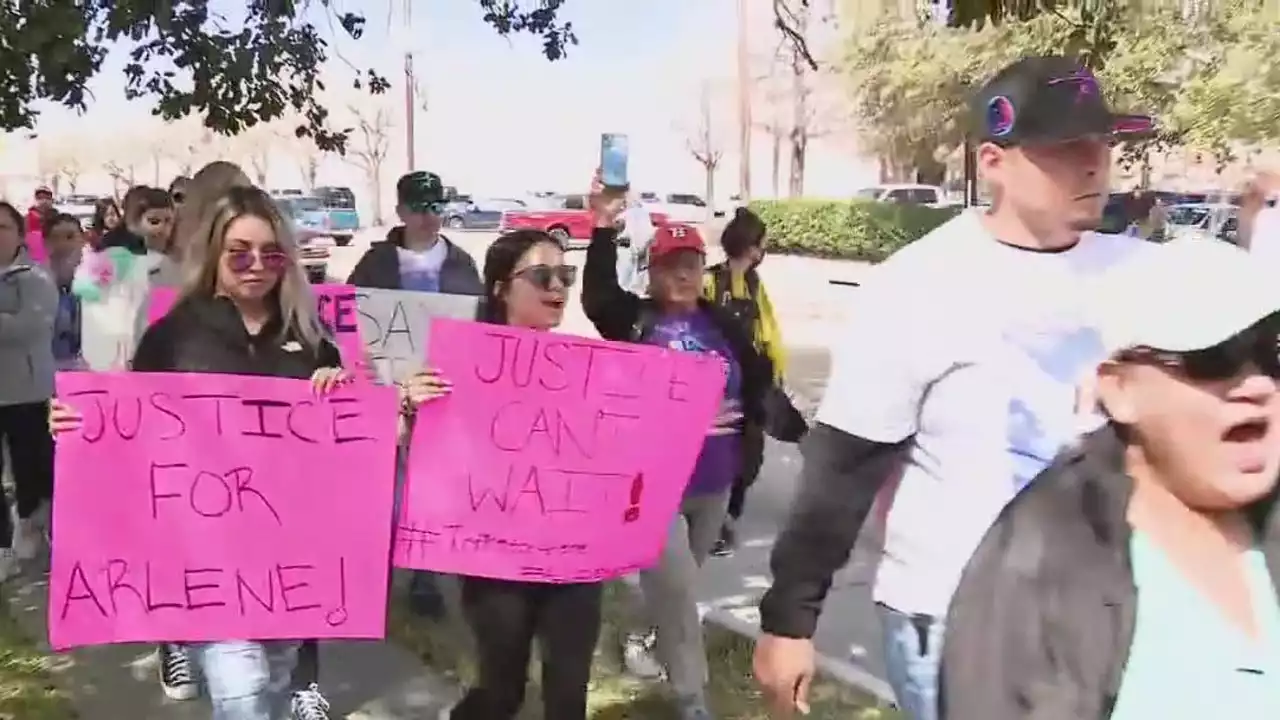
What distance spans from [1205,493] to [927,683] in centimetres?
103

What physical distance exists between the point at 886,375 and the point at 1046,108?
510 mm

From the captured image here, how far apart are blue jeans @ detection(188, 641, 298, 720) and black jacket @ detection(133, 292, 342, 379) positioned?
66cm

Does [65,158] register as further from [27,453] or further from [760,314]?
[760,314]

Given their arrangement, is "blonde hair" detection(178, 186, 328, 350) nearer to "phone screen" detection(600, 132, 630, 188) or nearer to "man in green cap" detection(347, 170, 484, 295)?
"phone screen" detection(600, 132, 630, 188)

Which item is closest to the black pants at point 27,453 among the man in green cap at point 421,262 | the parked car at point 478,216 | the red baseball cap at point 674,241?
the man in green cap at point 421,262

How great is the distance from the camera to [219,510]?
3.52m

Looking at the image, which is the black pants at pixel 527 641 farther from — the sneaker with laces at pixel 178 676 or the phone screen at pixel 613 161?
the sneaker with laces at pixel 178 676

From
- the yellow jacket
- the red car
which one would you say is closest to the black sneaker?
the yellow jacket

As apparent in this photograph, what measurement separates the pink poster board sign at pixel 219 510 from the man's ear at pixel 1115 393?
7.36ft

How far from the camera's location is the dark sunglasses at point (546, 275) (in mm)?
3693

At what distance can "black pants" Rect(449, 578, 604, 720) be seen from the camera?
3.50 meters

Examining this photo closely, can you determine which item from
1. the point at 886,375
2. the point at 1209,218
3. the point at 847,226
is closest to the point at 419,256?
the point at 886,375

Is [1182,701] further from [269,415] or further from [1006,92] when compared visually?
[269,415]

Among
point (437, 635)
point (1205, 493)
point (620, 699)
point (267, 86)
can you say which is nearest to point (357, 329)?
point (437, 635)
